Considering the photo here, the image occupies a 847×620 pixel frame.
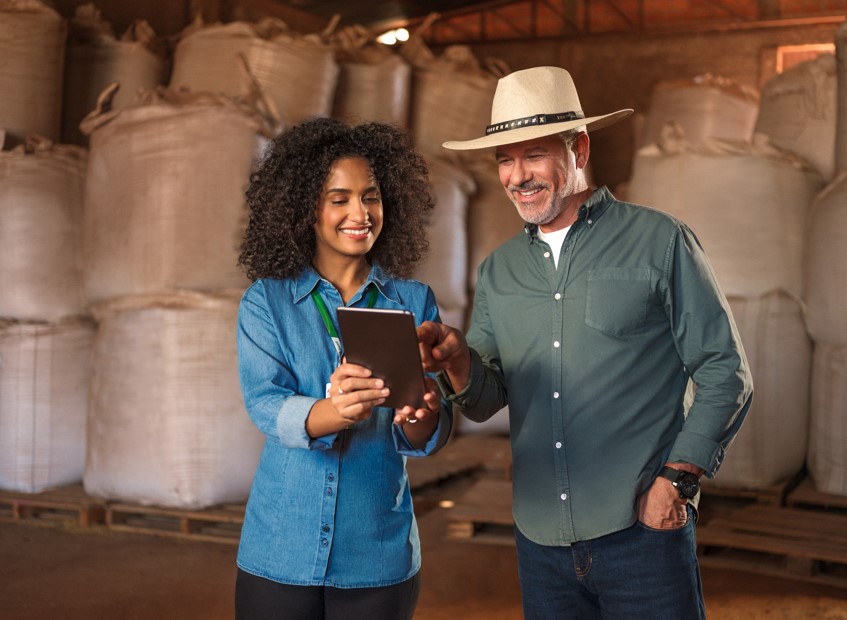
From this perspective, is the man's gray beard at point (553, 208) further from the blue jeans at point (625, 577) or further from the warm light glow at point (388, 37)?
the warm light glow at point (388, 37)

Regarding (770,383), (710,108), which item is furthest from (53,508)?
(710,108)

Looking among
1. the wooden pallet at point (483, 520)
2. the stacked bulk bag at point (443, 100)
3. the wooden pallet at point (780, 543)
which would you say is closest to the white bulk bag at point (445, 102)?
the stacked bulk bag at point (443, 100)

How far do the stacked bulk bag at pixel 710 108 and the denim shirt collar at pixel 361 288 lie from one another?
5343mm

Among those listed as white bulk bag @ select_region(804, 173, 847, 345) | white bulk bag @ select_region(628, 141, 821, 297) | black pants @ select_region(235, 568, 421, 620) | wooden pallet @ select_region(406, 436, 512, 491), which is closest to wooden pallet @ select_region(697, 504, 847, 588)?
white bulk bag @ select_region(804, 173, 847, 345)

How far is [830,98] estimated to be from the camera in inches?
193

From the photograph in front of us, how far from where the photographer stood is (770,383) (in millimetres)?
4559

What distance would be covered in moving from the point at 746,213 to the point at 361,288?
10.6 ft

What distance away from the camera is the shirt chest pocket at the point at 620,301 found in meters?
1.89

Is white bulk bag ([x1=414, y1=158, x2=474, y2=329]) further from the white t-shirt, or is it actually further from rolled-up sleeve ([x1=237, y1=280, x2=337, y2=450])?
rolled-up sleeve ([x1=237, y1=280, x2=337, y2=450])

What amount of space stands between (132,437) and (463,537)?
1668 mm

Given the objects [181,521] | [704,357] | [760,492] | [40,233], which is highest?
[40,233]

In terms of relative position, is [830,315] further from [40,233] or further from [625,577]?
[40,233]

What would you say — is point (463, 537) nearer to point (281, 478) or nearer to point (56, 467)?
point (56, 467)

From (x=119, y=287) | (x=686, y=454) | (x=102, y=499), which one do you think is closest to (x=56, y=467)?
(x=102, y=499)
